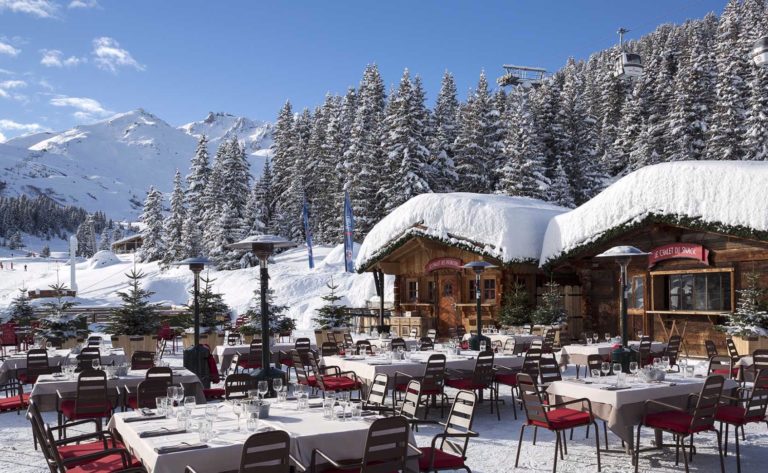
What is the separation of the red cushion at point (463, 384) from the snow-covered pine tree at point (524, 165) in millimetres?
30561

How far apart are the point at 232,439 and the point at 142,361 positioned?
6701mm

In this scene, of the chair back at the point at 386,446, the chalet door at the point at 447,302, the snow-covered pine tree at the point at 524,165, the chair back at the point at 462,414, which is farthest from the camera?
the snow-covered pine tree at the point at 524,165

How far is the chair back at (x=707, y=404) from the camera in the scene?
23.1ft

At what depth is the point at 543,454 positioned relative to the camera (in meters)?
8.32

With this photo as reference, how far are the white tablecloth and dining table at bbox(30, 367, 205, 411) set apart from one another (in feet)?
9.90

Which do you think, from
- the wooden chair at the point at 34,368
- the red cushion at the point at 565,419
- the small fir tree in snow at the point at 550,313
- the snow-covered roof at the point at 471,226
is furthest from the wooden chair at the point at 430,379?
the snow-covered roof at the point at 471,226

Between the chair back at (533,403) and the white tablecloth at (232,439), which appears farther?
the chair back at (533,403)

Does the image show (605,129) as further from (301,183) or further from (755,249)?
(755,249)

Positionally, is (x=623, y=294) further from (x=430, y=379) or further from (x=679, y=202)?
(x=679, y=202)

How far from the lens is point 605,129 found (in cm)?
6259

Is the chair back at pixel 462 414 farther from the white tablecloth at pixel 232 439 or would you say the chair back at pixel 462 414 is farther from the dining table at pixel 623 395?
the dining table at pixel 623 395

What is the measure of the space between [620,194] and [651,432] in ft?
41.2

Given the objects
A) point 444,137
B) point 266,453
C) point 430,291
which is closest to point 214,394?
point 266,453

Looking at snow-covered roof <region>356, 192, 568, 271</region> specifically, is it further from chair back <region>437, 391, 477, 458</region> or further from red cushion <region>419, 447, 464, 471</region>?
red cushion <region>419, 447, 464, 471</region>
